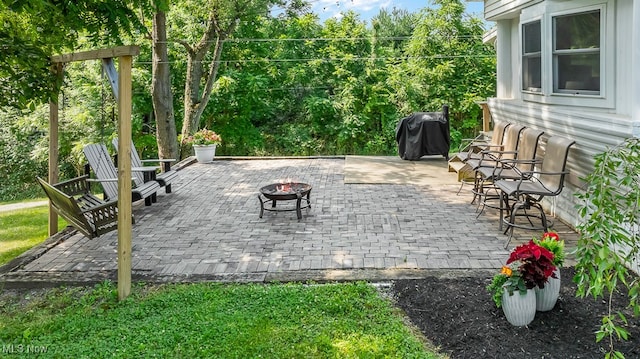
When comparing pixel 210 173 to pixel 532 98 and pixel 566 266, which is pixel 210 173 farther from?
pixel 566 266

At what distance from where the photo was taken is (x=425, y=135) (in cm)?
1107

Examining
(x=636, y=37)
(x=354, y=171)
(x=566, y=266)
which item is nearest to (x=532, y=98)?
(x=636, y=37)

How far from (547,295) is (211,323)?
2229mm

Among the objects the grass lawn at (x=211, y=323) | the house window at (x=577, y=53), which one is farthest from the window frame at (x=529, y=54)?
the grass lawn at (x=211, y=323)

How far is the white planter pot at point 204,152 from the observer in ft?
38.6

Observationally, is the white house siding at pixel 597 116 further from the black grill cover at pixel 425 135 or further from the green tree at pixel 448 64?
the green tree at pixel 448 64

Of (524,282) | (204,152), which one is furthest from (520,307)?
(204,152)

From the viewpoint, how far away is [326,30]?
1808 centimetres

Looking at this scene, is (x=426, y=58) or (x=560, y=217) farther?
(x=426, y=58)

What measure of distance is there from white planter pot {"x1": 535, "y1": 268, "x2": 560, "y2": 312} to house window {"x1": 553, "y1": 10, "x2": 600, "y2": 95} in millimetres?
2854

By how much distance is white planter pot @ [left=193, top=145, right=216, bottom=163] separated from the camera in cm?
1177

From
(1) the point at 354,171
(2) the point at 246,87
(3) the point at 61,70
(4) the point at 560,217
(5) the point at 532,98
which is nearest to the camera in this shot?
(3) the point at 61,70

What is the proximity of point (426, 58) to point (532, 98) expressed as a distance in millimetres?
9748

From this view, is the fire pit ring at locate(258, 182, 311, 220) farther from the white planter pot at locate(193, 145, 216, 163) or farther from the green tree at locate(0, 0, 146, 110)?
the white planter pot at locate(193, 145, 216, 163)
